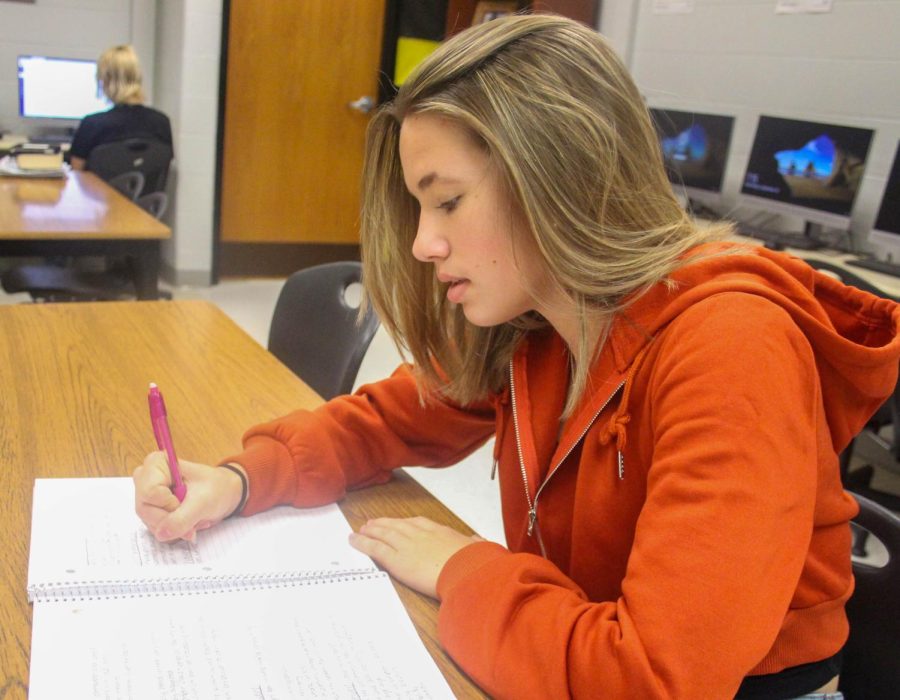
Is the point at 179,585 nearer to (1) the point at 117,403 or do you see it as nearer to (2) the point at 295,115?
(1) the point at 117,403

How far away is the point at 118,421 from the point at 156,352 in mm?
329

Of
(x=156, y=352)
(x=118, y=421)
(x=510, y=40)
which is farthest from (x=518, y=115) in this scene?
(x=156, y=352)

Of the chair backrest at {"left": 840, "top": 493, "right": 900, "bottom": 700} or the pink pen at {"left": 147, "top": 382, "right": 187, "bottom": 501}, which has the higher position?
the pink pen at {"left": 147, "top": 382, "right": 187, "bottom": 501}

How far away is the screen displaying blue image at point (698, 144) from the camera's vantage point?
3887 mm

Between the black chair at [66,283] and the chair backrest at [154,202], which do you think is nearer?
the black chair at [66,283]

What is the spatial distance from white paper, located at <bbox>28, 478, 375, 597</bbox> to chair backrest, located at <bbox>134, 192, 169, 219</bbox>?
3.18m

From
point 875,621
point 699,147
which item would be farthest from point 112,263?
point 875,621

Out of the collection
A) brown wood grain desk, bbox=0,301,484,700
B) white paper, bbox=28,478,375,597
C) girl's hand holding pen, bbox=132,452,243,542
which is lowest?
brown wood grain desk, bbox=0,301,484,700

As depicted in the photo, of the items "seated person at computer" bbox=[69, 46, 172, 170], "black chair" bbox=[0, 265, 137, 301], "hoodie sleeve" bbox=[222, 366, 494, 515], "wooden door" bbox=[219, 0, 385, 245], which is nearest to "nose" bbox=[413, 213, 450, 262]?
"hoodie sleeve" bbox=[222, 366, 494, 515]

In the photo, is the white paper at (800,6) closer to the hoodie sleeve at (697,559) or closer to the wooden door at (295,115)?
the wooden door at (295,115)

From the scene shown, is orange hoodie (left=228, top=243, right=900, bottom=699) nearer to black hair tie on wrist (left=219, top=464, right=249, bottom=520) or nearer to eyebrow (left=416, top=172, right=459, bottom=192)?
black hair tie on wrist (left=219, top=464, right=249, bottom=520)

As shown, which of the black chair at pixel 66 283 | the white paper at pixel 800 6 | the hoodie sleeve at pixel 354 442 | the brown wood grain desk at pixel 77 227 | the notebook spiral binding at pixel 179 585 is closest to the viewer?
the notebook spiral binding at pixel 179 585

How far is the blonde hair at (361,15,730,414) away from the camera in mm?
823

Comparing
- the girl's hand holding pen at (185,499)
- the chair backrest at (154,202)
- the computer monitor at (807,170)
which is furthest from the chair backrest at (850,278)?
the chair backrest at (154,202)
